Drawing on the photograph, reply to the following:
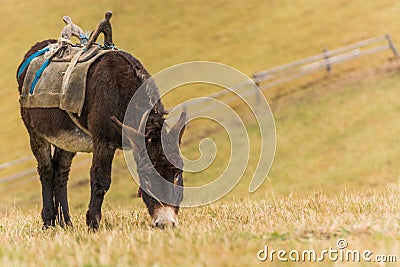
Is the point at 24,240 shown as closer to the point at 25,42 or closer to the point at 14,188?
the point at 14,188

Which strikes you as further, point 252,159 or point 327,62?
point 327,62

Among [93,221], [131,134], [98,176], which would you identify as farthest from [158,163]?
[93,221]

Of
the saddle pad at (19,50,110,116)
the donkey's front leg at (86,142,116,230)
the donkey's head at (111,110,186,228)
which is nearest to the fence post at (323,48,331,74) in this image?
the saddle pad at (19,50,110,116)

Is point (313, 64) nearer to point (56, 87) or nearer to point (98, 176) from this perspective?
point (56, 87)

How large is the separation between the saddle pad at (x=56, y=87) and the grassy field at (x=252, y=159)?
1577 mm

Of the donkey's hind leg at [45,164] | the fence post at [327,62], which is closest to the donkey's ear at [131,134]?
the donkey's hind leg at [45,164]

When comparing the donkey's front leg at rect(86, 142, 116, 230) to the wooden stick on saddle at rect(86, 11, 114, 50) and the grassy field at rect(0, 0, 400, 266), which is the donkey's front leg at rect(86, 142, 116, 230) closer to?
the grassy field at rect(0, 0, 400, 266)

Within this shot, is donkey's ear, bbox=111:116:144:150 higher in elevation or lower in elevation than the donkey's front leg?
higher

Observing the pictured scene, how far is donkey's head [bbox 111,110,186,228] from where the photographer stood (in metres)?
6.54

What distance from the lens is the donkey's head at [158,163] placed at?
21.4 feet

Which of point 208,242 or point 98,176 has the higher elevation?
point 98,176

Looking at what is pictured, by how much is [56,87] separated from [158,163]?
2213mm

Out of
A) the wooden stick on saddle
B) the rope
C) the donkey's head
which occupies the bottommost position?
the donkey's head

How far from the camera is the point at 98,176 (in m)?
7.12
